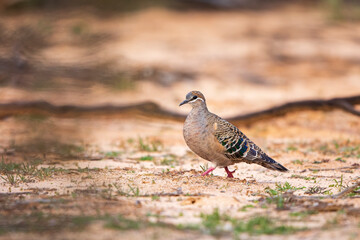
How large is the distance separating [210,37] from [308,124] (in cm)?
781

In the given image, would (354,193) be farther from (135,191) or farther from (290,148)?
(290,148)

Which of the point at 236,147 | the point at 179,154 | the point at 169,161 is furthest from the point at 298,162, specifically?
the point at 179,154

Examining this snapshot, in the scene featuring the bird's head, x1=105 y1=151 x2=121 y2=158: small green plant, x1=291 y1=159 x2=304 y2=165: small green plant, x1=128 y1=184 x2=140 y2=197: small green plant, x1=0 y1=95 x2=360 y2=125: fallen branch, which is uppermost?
x1=0 y1=95 x2=360 y2=125: fallen branch

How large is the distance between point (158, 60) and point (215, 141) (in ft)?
32.7

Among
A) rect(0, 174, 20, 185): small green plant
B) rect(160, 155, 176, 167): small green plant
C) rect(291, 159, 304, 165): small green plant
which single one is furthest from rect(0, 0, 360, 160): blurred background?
rect(291, 159, 304, 165): small green plant

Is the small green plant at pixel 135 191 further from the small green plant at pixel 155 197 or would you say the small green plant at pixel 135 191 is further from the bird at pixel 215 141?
the bird at pixel 215 141

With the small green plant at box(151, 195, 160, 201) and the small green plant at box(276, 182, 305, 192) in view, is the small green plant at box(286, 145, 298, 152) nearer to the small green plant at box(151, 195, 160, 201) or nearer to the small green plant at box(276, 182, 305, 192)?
the small green plant at box(276, 182, 305, 192)

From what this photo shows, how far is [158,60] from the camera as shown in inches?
627

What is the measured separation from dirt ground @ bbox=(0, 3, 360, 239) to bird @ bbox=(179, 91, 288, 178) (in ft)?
0.91

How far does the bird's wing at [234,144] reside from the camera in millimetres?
6266

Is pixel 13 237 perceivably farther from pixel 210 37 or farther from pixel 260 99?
pixel 210 37

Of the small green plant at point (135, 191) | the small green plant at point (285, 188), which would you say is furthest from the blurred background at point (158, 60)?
the small green plant at point (285, 188)

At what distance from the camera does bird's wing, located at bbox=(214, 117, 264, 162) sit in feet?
20.6

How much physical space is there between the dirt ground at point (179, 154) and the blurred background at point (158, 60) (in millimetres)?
40
